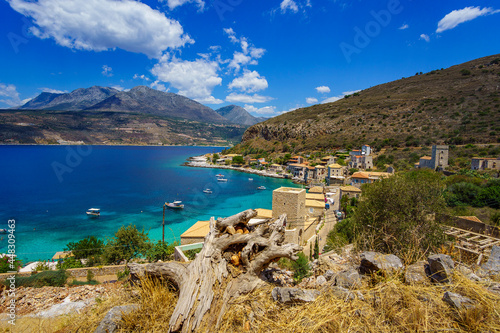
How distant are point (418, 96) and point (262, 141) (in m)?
44.5

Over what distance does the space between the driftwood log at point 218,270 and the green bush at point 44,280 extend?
19.5 feet

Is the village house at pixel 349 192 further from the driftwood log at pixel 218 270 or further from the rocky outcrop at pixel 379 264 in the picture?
the driftwood log at pixel 218 270

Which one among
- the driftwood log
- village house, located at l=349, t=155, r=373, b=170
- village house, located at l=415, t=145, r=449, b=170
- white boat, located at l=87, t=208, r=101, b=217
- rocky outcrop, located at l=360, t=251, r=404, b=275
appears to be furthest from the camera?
village house, located at l=349, t=155, r=373, b=170

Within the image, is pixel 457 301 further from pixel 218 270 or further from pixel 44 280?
pixel 44 280

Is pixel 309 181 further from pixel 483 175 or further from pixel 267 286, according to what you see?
pixel 267 286

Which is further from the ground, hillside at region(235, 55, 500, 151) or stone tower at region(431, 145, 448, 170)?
hillside at region(235, 55, 500, 151)

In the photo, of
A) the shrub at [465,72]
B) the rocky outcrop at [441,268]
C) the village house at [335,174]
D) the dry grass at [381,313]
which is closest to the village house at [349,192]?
the village house at [335,174]

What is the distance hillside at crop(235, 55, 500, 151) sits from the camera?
3903 cm

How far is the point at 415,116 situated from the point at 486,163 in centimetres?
2318

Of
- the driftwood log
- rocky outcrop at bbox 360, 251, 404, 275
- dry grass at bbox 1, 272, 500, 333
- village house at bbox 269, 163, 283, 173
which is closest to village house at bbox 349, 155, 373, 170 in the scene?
village house at bbox 269, 163, 283, 173

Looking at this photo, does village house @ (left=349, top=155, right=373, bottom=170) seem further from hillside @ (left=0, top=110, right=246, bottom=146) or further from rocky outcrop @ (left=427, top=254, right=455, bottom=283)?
hillside @ (left=0, top=110, right=246, bottom=146)

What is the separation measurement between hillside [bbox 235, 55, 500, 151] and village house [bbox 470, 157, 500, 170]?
10.4 meters

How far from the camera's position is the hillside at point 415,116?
3903cm

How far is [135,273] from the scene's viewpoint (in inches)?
123
